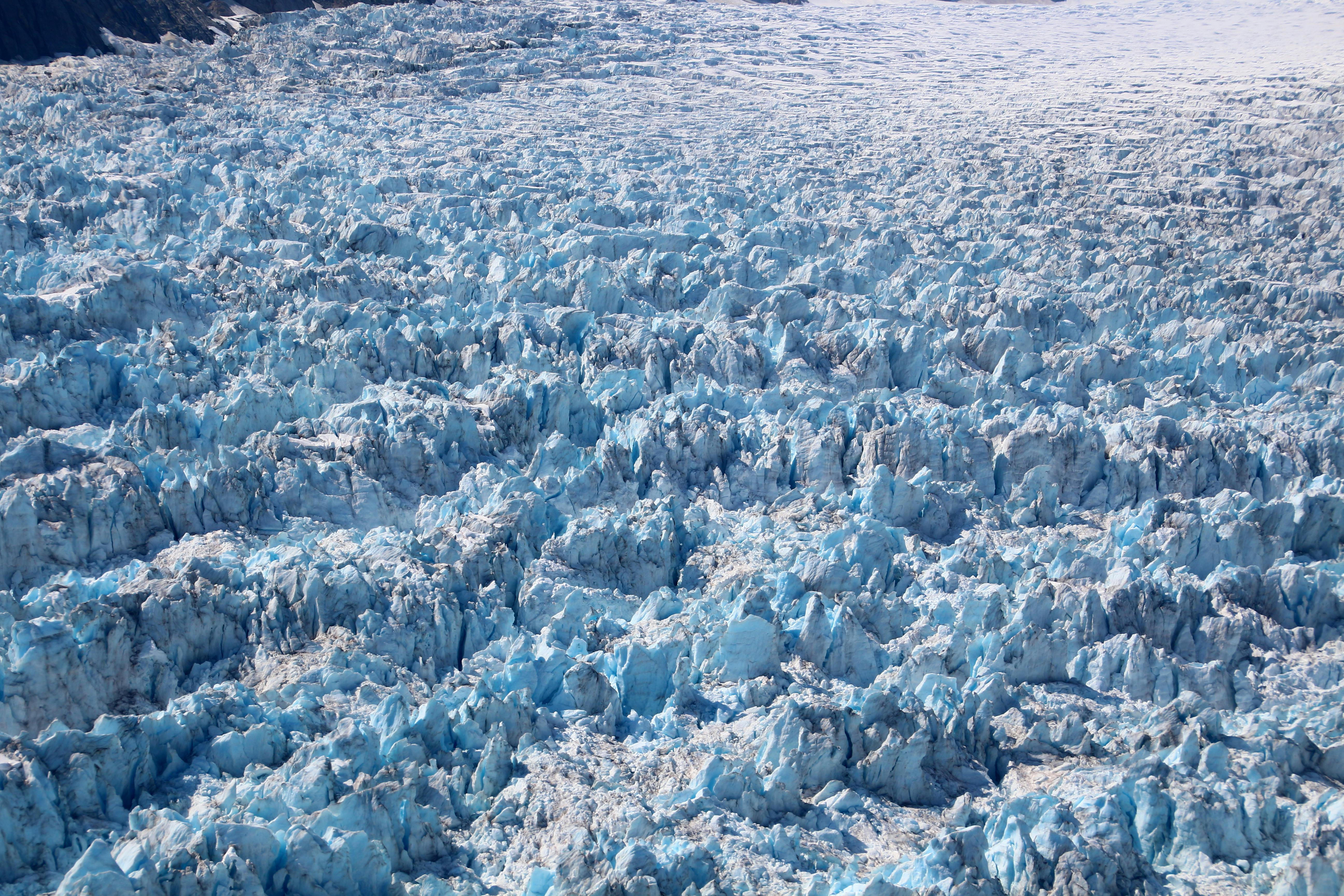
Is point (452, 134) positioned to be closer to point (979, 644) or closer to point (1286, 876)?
point (979, 644)

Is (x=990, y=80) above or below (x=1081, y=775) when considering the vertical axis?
above

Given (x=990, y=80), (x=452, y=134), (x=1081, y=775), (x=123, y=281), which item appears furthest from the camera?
(x=990, y=80)

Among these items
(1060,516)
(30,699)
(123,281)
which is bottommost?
(1060,516)

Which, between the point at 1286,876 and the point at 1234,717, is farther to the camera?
the point at 1234,717

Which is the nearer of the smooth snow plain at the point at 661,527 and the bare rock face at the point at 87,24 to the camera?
the smooth snow plain at the point at 661,527

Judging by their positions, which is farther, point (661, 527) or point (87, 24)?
point (87, 24)

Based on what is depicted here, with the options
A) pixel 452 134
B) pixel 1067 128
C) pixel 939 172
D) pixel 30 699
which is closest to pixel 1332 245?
pixel 939 172

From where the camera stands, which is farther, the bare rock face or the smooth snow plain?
the bare rock face

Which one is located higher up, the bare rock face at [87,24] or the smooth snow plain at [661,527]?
the bare rock face at [87,24]
